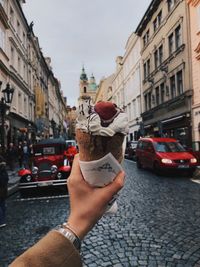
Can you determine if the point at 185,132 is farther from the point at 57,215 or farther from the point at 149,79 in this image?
the point at 57,215

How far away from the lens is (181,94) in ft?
83.1

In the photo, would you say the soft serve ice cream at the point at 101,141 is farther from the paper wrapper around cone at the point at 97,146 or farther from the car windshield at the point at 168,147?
the car windshield at the point at 168,147

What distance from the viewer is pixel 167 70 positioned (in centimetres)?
2933

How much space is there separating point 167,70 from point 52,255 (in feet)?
97.0

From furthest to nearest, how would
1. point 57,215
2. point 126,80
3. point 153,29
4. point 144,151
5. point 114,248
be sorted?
1. point 126,80
2. point 153,29
3. point 144,151
4. point 57,215
5. point 114,248

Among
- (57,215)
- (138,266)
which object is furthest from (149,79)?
(138,266)

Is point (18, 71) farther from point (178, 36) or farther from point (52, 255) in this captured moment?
point (52, 255)

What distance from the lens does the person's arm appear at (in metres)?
1.06

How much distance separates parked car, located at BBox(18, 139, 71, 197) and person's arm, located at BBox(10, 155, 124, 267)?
9.21 meters

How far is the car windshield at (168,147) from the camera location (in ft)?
51.9

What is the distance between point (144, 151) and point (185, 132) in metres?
8.44

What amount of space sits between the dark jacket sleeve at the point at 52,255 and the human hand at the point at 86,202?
0.08m

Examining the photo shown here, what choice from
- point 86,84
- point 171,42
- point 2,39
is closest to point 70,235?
point 2,39

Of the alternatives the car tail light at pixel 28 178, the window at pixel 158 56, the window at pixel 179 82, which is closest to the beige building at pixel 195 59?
the window at pixel 179 82
